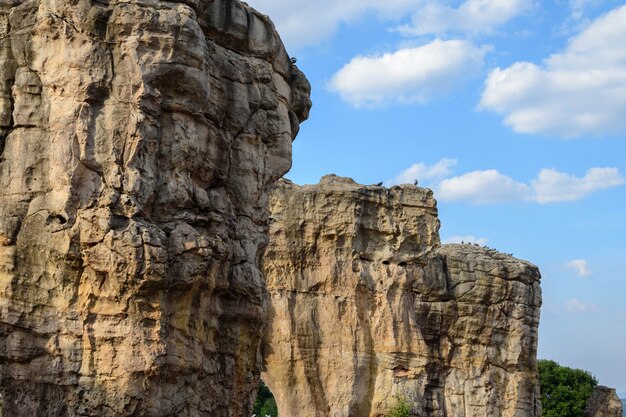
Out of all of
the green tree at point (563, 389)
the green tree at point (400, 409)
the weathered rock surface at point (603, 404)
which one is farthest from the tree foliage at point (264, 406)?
the green tree at point (400, 409)

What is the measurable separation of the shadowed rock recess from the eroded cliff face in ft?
50.7

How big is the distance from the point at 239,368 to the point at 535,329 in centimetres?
2410

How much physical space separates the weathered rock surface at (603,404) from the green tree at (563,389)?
49.7 inches

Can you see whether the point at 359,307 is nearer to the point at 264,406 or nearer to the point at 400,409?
the point at 400,409

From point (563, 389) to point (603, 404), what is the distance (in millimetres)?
2990

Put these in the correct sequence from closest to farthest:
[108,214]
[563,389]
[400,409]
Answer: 1. [108,214]
2. [400,409]
3. [563,389]

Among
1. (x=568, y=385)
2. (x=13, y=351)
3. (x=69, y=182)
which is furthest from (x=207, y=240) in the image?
(x=568, y=385)

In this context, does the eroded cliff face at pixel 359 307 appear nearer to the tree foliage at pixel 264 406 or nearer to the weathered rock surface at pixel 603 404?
the weathered rock surface at pixel 603 404

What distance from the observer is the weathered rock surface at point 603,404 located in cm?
5194

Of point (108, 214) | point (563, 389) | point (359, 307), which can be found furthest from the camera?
point (563, 389)

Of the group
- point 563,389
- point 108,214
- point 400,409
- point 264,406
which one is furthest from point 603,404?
point 108,214

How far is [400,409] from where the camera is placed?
33.2 m

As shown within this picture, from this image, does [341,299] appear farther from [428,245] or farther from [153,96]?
[153,96]

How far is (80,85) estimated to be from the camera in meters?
15.8
